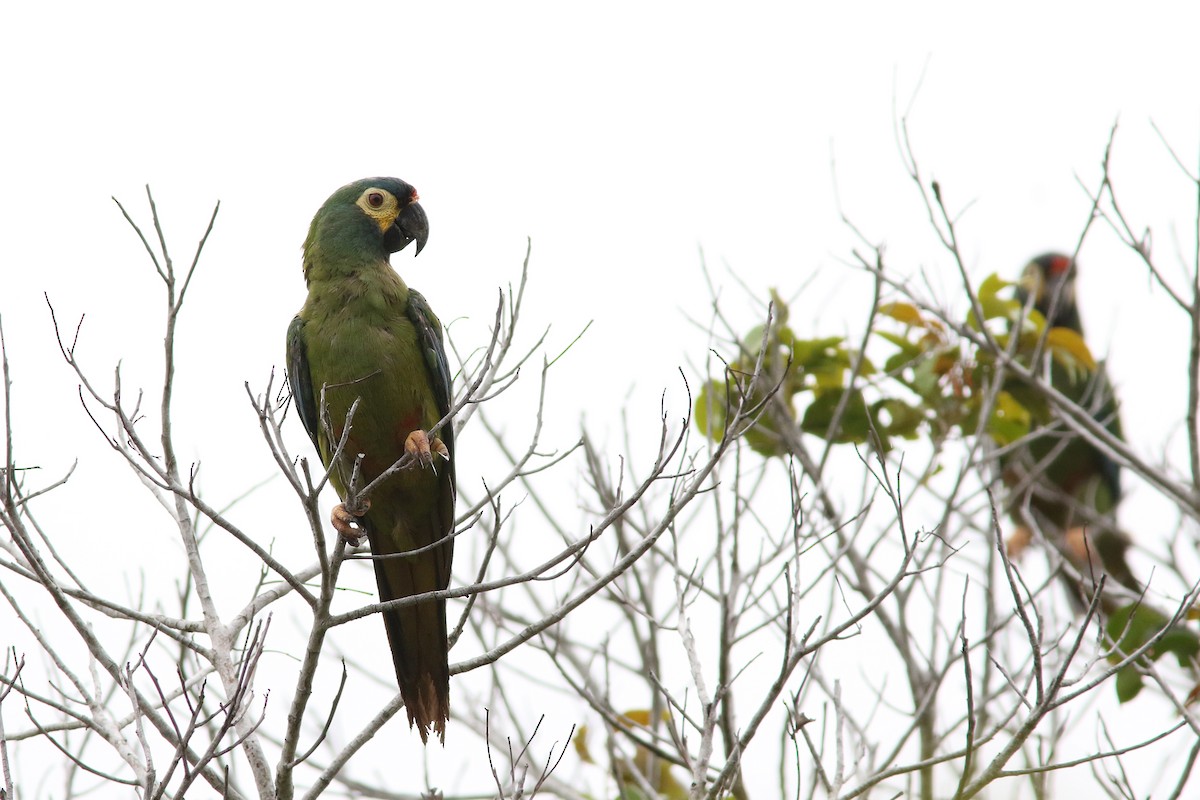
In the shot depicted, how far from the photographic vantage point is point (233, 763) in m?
4.75

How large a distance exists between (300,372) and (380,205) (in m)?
0.87

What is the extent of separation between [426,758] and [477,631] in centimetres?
117

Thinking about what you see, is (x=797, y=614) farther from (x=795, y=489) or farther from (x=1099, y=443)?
(x=1099, y=443)

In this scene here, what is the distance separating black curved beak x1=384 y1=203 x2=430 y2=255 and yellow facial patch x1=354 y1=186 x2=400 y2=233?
29mm

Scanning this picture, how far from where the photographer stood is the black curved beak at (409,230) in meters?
5.09

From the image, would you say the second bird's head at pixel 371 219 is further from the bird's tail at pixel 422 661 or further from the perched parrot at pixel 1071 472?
the perched parrot at pixel 1071 472

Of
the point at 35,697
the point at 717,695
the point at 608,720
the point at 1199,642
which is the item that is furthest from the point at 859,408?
the point at 35,697

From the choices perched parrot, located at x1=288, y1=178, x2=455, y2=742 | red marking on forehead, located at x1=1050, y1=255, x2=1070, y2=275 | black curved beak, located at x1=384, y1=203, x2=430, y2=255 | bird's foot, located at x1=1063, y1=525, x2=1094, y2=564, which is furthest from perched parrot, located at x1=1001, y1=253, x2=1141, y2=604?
perched parrot, located at x1=288, y1=178, x2=455, y2=742

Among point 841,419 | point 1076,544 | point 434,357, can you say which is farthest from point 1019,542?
point 434,357

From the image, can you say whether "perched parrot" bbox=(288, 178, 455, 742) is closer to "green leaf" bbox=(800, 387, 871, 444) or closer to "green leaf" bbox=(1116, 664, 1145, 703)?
"green leaf" bbox=(800, 387, 871, 444)

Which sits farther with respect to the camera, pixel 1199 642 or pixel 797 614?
pixel 1199 642

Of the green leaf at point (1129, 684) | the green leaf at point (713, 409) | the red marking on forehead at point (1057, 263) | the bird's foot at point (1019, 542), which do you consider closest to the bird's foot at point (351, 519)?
the green leaf at point (713, 409)

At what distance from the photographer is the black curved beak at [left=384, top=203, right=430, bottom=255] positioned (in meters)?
5.09

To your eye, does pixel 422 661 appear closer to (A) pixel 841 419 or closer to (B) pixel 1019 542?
(A) pixel 841 419
